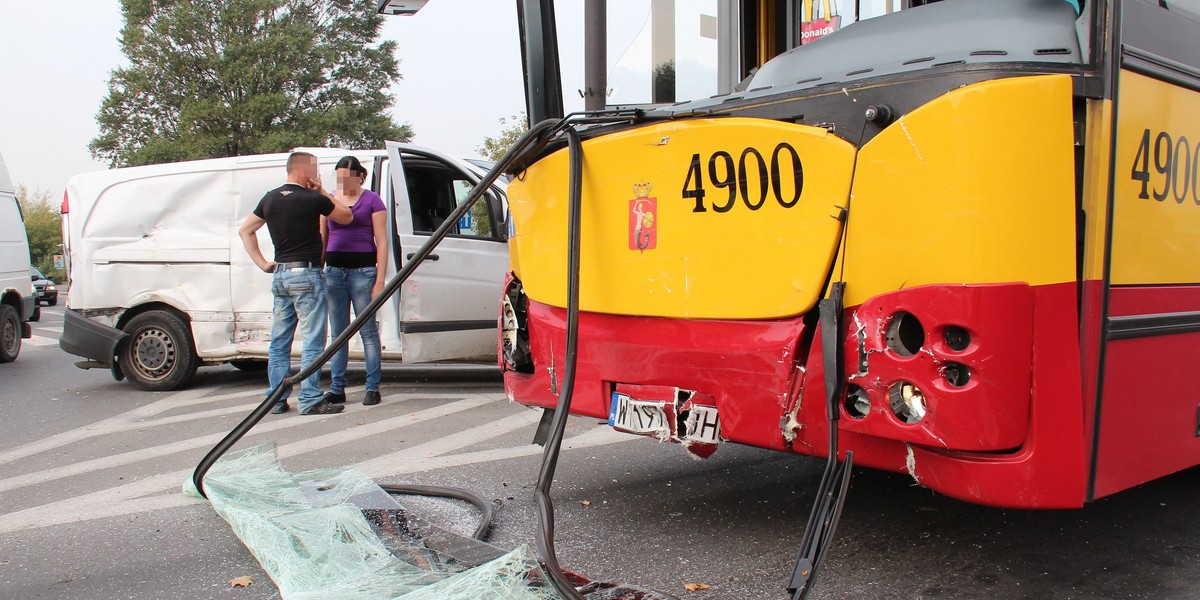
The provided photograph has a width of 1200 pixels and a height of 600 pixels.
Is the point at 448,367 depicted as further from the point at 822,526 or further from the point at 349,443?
the point at 822,526

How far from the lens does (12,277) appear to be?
10711 mm

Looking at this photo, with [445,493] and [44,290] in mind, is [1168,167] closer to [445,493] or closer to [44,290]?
[445,493]

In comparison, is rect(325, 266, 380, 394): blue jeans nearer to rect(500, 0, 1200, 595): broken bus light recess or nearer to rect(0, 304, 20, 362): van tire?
rect(500, 0, 1200, 595): broken bus light recess

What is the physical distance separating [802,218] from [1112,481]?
1179 mm

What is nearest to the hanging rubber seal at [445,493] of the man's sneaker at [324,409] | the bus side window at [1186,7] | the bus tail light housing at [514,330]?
the bus tail light housing at [514,330]

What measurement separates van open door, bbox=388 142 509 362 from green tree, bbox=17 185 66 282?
150ft

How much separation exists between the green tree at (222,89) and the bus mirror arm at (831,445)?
3822cm

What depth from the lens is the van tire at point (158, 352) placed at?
764 cm

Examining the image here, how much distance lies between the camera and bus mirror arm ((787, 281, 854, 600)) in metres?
2.58

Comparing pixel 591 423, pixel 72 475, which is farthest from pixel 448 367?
pixel 72 475

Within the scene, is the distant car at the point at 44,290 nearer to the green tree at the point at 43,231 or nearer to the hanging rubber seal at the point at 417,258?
the green tree at the point at 43,231

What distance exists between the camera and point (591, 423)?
586 centimetres

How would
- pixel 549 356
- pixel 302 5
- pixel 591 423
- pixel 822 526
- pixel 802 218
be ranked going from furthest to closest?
pixel 302 5
pixel 591 423
pixel 549 356
pixel 802 218
pixel 822 526

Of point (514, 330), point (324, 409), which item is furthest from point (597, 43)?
point (324, 409)
